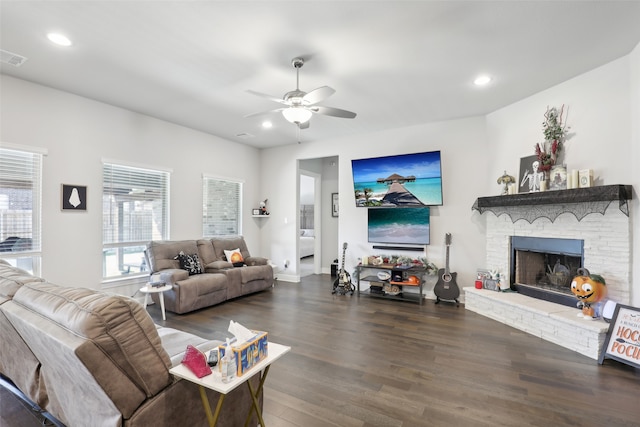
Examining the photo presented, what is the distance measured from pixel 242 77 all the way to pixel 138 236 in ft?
9.88

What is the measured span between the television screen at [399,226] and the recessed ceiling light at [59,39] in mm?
4499

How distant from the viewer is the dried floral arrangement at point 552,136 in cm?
357

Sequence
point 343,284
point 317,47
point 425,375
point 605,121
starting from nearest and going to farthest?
point 425,375, point 317,47, point 605,121, point 343,284

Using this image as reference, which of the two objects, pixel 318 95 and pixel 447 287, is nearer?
pixel 318 95

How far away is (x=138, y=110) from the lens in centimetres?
448

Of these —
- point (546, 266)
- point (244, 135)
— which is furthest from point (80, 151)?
point (546, 266)

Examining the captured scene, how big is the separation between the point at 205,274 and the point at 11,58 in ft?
10.7

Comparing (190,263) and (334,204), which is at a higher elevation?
(334,204)

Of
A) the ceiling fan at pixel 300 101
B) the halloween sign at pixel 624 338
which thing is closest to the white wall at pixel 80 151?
the ceiling fan at pixel 300 101

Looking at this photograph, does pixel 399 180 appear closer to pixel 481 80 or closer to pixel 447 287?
pixel 447 287

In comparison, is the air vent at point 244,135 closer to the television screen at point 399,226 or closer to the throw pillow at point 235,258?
the throw pillow at point 235,258

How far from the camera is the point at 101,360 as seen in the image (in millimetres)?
1231

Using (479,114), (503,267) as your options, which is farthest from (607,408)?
(479,114)

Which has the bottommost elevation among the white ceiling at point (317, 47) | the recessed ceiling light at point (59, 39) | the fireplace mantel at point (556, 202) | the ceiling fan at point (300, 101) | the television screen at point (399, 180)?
the fireplace mantel at point (556, 202)
